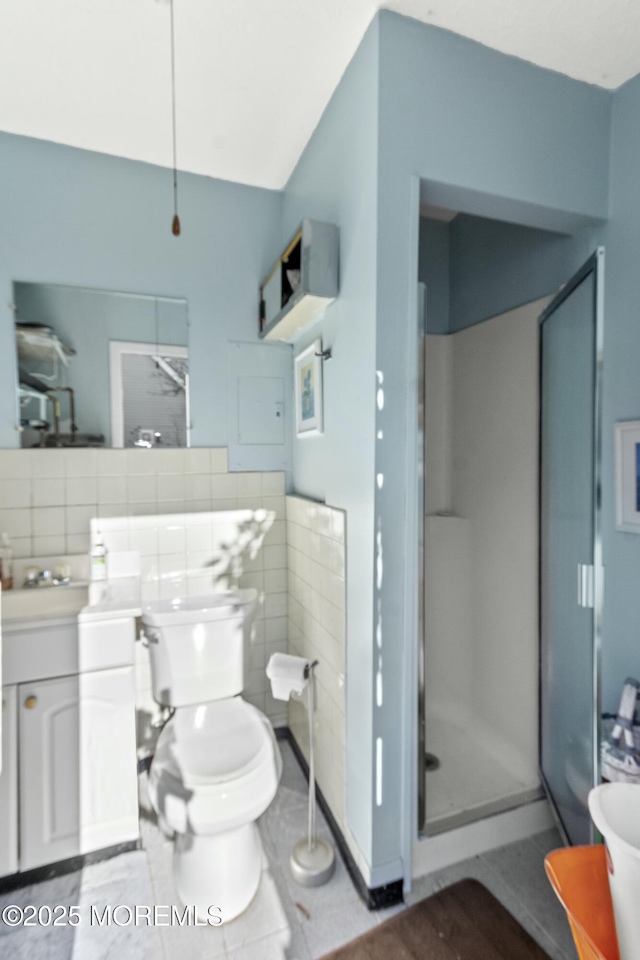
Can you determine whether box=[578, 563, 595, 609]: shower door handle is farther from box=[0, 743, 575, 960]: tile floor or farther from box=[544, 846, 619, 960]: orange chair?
box=[0, 743, 575, 960]: tile floor

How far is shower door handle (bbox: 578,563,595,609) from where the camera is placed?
1.47 m

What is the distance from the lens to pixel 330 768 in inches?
69.4

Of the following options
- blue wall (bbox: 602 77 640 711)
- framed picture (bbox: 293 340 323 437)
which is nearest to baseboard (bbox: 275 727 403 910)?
blue wall (bbox: 602 77 640 711)

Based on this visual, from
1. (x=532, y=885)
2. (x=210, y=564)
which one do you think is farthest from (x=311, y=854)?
(x=210, y=564)

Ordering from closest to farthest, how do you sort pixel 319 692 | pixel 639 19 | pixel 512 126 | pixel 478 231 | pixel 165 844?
pixel 639 19
pixel 512 126
pixel 165 844
pixel 319 692
pixel 478 231

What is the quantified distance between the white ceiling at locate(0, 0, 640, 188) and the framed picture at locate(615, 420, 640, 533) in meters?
1.14

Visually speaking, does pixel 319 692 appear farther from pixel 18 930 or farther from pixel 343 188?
pixel 343 188

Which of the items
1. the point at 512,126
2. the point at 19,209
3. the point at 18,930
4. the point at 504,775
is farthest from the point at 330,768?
the point at 19,209

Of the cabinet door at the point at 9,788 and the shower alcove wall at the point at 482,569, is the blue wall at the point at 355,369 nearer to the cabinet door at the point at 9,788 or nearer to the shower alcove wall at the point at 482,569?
the shower alcove wall at the point at 482,569

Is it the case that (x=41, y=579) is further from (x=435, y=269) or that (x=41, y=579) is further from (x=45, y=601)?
(x=435, y=269)

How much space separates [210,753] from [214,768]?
7 cm

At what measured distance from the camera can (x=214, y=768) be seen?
152cm

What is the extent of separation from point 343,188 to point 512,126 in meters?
0.55

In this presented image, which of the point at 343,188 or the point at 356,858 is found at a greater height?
the point at 343,188
